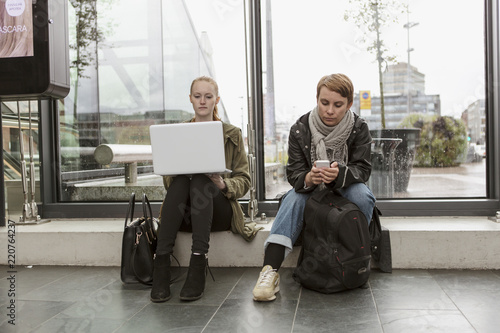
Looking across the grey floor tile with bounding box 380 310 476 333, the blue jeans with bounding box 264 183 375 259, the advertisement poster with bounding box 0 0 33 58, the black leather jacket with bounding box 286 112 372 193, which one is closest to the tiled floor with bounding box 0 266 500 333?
the grey floor tile with bounding box 380 310 476 333

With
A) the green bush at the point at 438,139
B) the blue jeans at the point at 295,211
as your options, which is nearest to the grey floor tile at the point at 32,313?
the blue jeans at the point at 295,211

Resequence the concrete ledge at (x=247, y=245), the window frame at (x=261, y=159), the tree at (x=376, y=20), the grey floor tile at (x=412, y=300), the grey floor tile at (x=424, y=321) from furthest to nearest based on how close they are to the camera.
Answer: the tree at (x=376, y=20) < the window frame at (x=261, y=159) < the concrete ledge at (x=247, y=245) < the grey floor tile at (x=412, y=300) < the grey floor tile at (x=424, y=321)

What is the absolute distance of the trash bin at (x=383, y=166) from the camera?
2.90m

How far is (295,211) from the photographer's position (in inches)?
83.0

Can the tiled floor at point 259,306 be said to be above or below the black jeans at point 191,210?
below

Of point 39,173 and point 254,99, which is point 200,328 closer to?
point 254,99

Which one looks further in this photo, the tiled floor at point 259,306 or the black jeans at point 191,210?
the black jeans at point 191,210

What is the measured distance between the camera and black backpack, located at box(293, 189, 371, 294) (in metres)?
1.91

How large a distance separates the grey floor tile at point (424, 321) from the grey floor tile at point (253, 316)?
36 centimetres

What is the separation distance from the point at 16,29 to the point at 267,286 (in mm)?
1855

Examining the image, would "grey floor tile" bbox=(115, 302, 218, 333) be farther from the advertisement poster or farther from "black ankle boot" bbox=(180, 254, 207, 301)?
the advertisement poster

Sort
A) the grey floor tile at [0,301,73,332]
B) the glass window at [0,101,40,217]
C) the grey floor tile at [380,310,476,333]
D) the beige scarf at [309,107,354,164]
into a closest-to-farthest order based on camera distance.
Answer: the grey floor tile at [380,310,476,333] → the grey floor tile at [0,301,73,332] → the beige scarf at [309,107,354,164] → the glass window at [0,101,40,217]

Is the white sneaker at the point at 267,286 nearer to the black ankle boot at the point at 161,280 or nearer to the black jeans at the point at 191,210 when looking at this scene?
the black jeans at the point at 191,210

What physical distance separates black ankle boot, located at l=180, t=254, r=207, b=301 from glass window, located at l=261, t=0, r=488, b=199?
110cm
